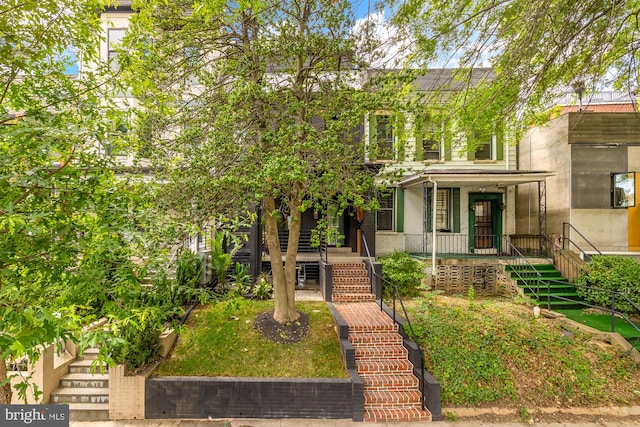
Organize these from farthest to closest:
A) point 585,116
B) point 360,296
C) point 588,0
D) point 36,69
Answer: point 585,116 → point 360,296 → point 588,0 → point 36,69

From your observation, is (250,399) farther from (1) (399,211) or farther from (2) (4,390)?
(1) (399,211)

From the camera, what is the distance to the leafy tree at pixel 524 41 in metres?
5.35

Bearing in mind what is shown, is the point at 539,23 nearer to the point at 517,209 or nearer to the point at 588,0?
the point at 588,0

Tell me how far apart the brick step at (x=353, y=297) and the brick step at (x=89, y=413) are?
531 cm

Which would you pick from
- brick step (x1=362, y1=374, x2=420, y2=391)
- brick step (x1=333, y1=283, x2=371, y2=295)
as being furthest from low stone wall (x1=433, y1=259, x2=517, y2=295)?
brick step (x1=362, y1=374, x2=420, y2=391)

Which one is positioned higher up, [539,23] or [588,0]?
[588,0]

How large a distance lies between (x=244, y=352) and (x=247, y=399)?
0.92 meters

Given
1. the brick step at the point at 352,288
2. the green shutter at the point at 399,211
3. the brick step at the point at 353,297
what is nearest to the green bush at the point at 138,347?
the brick step at the point at 353,297

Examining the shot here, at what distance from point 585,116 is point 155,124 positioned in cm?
1381

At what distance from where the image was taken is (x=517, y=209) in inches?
490

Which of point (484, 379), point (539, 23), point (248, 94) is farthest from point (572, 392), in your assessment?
point (248, 94)

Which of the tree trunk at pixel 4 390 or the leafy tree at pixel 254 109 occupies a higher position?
the leafy tree at pixel 254 109

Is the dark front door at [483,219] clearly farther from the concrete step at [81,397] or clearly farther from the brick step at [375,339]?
the concrete step at [81,397]

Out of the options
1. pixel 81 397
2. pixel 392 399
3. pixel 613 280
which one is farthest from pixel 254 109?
pixel 613 280
